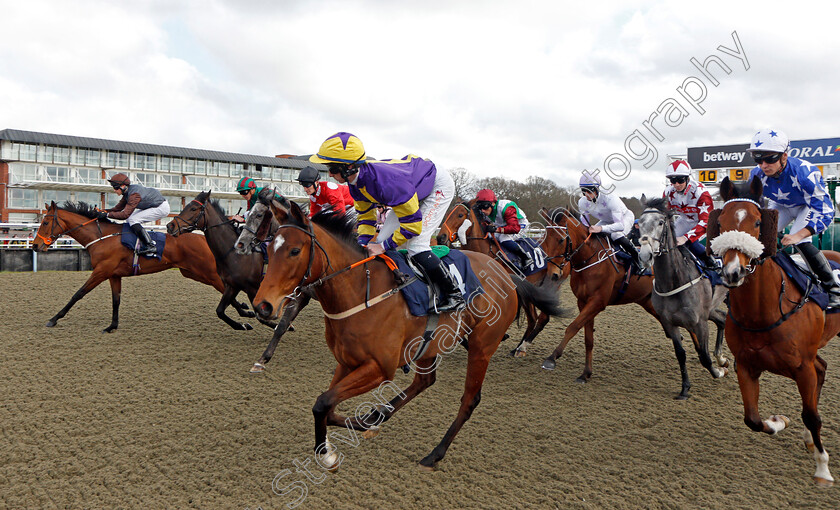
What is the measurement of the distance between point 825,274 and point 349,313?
128 inches

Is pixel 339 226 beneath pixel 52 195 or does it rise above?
beneath

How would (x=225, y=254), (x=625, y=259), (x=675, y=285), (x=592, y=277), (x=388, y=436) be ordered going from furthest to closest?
(x=225, y=254), (x=625, y=259), (x=592, y=277), (x=675, y=285), (x=388, y=436)

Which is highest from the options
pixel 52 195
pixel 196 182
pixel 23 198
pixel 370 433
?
pixel 196 182

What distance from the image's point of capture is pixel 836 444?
4.04 m

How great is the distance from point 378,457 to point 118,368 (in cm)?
372

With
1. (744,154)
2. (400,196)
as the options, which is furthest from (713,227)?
(744,154)

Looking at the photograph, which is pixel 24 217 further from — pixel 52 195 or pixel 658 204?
pixel 658 204

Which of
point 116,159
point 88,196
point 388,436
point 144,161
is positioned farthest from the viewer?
point 144,161

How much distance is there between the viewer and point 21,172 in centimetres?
4066

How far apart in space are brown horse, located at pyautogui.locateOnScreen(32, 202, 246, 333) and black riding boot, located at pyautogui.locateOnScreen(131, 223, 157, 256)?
0.16 m

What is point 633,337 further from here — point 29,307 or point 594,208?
point 29,307

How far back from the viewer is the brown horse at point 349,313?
3145 millimetres

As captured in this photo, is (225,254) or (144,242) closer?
(225,254)

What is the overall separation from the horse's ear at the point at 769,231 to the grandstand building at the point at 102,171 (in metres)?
34.2
